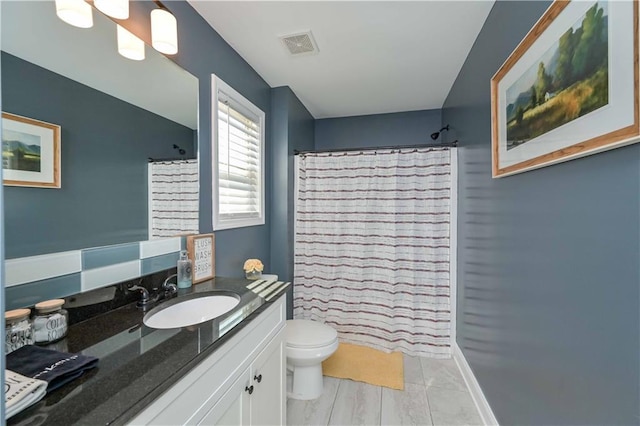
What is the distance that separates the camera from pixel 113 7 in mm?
1055

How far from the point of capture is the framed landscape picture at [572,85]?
0.68 m

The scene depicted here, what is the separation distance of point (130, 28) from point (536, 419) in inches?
93.2

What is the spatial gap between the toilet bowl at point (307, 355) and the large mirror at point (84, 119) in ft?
3.69

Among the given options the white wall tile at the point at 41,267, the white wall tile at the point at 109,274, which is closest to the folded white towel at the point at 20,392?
the white wall tile at the point at 41,267

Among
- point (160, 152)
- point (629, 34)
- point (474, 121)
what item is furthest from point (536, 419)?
point (160, 152)

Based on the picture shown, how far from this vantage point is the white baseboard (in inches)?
61.9

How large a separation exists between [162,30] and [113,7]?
197 mm

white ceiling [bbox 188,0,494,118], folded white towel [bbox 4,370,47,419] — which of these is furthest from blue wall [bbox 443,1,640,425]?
folded white towel [bbox 4,370,47,419]

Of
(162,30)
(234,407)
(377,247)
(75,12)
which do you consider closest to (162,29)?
(162,30)

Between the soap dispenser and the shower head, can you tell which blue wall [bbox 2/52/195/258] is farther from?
the shower head

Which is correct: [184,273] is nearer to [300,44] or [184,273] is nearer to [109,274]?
[109,274]

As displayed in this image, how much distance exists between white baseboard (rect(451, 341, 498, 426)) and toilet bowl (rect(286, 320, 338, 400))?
93cm

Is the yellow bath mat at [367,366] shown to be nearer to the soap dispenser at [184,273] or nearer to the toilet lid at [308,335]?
the toilet lid at [308,335]

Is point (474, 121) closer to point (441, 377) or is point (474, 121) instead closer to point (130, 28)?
point (441, 377)
